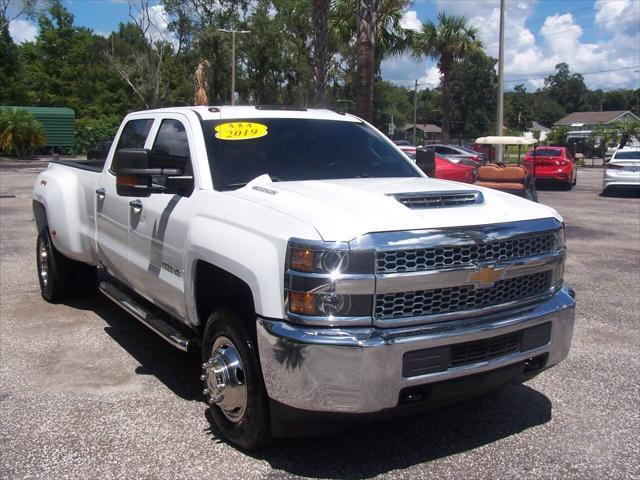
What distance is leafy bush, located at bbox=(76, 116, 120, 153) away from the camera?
41719mm

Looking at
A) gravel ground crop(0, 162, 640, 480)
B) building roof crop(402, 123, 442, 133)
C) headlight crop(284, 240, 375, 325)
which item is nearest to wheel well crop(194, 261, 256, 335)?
headlight crop(284, 240, 375, 325)

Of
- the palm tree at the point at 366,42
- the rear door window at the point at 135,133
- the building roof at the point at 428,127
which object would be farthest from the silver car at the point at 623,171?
the building roof at the point at 428,127

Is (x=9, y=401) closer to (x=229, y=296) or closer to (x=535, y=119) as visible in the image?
(x=229, y=296)

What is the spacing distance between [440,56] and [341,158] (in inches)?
1380

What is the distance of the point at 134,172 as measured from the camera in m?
4.05

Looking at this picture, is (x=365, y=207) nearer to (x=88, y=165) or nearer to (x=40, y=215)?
(x=88, y=165)

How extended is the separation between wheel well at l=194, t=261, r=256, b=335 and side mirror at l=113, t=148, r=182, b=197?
0.66 m

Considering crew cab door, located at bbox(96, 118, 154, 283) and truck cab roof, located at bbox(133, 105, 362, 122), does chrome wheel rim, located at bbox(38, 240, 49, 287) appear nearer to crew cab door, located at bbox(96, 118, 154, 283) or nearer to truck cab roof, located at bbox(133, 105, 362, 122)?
A: crew cab door, located at bbox(96, 118, 154, 283)

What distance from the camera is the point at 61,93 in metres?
58.3

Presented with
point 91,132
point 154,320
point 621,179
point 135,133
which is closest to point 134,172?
point 154,320

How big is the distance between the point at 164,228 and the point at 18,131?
35140mm

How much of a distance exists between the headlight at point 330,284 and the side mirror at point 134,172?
144cm

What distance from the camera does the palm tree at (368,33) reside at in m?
14.6

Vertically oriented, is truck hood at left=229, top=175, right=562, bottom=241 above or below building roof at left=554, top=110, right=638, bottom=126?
below
